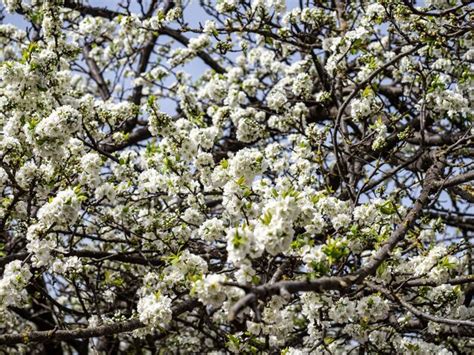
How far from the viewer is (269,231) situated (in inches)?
112

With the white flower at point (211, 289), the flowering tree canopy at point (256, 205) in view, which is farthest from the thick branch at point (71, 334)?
the white flower at point (211, 289)

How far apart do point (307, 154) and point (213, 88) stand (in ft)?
5.86

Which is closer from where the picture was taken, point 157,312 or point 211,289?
point 211,289

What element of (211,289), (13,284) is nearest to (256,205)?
(211,289)

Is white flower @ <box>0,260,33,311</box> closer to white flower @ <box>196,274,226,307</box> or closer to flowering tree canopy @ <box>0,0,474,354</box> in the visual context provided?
flowering tree canopy @ <box>0,0,474,354</box>

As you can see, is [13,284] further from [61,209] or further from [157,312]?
[157,312]

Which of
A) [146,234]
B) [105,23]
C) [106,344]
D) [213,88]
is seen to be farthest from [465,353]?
[105,23]

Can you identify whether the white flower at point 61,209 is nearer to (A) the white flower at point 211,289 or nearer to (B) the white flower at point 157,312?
(B) the white flower at point 157,312

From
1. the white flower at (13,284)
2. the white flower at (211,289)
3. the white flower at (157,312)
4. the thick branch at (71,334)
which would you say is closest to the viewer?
the white flower at (211,289)

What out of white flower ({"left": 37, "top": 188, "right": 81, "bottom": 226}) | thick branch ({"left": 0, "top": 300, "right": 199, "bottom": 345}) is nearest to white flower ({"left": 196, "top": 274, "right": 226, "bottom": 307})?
thick branch ({"left": 0, "top": 300, "right": 199, "bottom": 345})

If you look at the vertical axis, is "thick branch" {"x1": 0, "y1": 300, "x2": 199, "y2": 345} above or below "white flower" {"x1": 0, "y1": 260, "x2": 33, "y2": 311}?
below

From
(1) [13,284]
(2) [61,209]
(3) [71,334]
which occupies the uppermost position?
(2) [61,209]

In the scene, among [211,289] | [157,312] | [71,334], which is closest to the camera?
[211,289]

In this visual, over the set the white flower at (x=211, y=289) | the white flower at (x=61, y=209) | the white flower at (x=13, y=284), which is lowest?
the white flower at (x=211, y=289)
